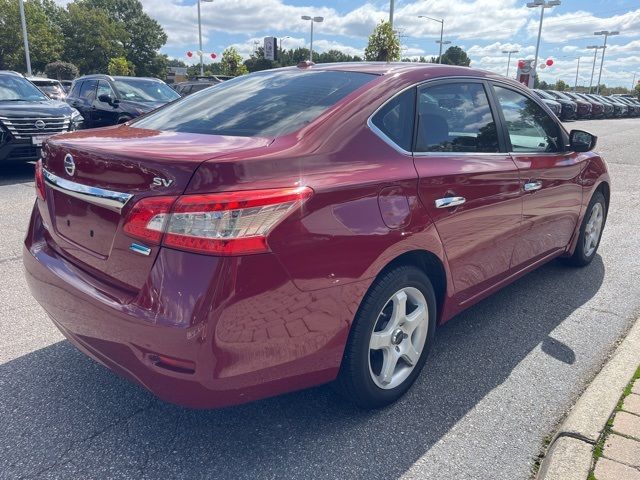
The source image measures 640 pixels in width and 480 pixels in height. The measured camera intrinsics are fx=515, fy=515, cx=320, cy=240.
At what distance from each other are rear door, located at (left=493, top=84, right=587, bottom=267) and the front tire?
1.13m

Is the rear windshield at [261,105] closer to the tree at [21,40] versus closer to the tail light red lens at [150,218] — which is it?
the tail light red lens at [150,218]

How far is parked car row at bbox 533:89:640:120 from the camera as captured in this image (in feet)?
87.7

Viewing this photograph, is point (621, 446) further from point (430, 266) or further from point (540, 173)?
point (540, 173)

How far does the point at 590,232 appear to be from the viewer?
460 cm

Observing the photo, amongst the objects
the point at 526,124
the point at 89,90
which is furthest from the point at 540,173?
the point at 89,90

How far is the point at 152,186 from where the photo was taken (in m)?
1.90

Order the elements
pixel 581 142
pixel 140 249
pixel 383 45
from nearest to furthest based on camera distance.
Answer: pixel 140 249, pixel 581 142, pixel 383 45

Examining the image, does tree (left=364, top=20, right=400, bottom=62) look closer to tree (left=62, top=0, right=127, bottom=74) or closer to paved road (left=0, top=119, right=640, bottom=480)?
paved road (left=0, top=119, right=640, bottom=480)

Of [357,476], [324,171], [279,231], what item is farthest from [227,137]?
[357,476]

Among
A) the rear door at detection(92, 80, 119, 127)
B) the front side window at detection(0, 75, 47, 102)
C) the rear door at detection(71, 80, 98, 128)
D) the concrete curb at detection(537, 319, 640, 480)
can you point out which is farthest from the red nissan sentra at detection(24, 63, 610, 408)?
the rear door at detection(71, 80, 98, 128)

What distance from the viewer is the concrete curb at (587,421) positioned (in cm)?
217

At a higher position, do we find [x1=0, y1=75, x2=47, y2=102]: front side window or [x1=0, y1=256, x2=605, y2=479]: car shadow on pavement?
[x1=0, y1=75, x2=47, y2=102]: front side window

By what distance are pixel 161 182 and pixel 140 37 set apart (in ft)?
271

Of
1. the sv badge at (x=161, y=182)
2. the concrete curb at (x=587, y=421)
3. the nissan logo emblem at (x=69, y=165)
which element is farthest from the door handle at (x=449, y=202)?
the nissan logo emblem at (x=69, y=165)
